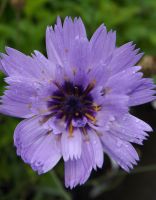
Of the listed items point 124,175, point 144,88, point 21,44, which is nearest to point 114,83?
point 144,88

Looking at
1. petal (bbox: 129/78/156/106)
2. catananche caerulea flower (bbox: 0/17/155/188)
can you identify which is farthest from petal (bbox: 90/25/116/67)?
petal (bbox: 129/78/156/106)

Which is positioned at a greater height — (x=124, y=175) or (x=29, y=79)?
(x=29, y=79)

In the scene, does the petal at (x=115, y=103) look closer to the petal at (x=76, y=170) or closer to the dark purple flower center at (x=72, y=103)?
the dark purple flower center at (x=72, y=103)

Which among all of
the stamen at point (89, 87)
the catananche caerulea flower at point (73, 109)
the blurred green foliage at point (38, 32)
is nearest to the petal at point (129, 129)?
the catananche caerulea flower at point (73, 109)

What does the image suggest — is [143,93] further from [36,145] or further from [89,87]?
[36,145]

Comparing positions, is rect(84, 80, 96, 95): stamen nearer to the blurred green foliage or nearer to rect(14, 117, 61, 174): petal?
rect(14, 117, 61, 174): petal

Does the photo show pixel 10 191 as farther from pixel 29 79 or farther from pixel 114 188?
pixel 29 79
